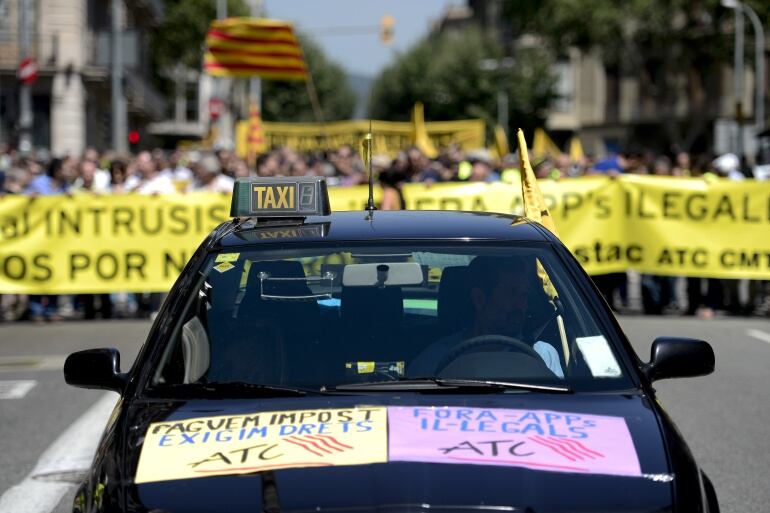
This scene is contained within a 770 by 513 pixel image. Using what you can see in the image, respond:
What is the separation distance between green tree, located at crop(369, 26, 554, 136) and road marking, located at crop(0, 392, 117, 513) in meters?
70.9

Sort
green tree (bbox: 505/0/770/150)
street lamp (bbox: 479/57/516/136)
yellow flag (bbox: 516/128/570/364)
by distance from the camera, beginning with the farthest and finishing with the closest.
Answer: street lamp (bbox: 479/57/516/136), green tree (bbox: 505/0/770/150), yellow flag (bbox: 516/128/570/364)

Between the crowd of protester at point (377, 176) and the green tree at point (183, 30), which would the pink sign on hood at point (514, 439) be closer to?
the crowd of protester at point (377, 176)

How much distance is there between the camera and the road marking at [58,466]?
6.64 metres

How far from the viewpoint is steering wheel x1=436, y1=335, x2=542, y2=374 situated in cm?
441

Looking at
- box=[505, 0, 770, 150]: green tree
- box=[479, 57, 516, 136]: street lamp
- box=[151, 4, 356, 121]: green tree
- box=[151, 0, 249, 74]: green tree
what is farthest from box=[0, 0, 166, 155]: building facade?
box=[479, 57, 516, 136]: street lamp

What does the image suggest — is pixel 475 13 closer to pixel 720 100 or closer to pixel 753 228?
pixel 720 100

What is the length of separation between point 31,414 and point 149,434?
231 inches

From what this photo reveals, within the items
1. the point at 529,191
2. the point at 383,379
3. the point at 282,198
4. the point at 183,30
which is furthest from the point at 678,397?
the point at 183,30

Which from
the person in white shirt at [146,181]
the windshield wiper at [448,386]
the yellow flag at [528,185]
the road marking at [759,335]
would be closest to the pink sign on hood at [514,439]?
the windshield wiper at [448,386]

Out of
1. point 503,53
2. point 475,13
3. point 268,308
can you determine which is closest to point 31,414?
point 268,308

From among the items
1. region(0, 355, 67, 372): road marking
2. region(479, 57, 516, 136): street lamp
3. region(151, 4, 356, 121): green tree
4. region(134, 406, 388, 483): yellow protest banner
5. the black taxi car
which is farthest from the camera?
region(479, 57, 516, 136): street lamp

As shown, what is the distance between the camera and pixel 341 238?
462 centimetres

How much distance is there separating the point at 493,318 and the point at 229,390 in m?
0.92

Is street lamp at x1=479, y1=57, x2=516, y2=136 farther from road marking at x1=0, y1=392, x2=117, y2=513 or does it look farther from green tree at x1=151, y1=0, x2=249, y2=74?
road marking at x1=0, y1=392, x2=117, y2=513
